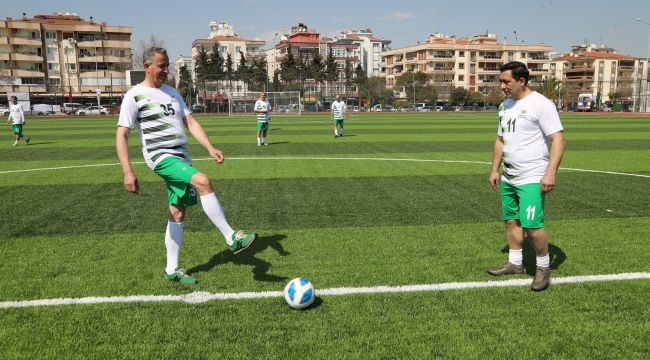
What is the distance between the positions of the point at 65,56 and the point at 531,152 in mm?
111382

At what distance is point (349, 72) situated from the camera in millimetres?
103625

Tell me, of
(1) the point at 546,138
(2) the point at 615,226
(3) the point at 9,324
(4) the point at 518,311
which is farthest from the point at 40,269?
(2) the point at 615,226

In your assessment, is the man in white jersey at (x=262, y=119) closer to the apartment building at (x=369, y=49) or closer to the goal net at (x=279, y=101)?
the goal net at (x=279, y=101)

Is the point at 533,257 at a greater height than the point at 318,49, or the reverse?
the point at 318,49

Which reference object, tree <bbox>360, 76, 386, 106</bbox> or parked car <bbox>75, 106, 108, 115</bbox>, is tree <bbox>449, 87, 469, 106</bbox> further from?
parked car <bbox>75, 106, 108, 115</bbox>

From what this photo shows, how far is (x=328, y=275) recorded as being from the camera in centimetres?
534

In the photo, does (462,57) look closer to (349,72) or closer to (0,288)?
(349,72)

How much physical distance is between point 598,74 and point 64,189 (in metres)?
150

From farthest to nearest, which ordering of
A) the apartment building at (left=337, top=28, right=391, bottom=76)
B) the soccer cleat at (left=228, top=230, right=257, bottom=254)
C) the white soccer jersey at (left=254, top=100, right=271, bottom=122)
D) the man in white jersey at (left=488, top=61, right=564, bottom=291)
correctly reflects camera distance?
the apartment building at (left=337, top=28, right=391, bottom=76)
the white soccer jersey at (left=254, top=100, right=271, bottom=122)
the man in white jersey at (left=488, top=61, right=564, bottom=291)
the soccer cleat at (left=228, top=230, right=257, bottom=254)

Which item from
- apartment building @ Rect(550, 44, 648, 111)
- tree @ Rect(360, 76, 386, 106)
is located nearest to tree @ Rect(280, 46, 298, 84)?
tree @ Rect(360, 76, 386, 106)

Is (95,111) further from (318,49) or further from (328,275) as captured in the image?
(328,275)

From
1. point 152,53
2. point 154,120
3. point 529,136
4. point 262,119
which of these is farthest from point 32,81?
point 529,136

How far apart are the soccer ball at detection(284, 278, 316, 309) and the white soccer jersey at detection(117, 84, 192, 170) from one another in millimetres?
1848

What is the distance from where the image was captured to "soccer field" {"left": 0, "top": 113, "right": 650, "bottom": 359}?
12.8 feet
